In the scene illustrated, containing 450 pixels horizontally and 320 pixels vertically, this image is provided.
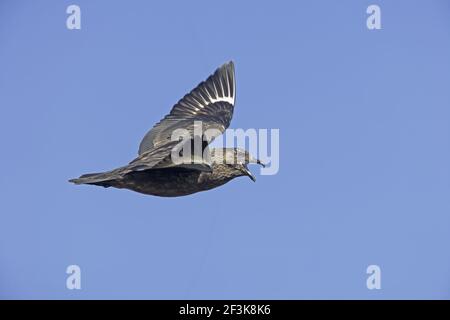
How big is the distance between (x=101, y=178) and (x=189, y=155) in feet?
3.91

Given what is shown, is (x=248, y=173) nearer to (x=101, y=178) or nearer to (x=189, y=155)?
(x=189, y=155)

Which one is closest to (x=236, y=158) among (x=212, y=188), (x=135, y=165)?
(x=212, y=188)

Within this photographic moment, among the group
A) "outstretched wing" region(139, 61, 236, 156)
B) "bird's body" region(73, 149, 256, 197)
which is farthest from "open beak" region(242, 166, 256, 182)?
"outstretched wing" region(139, 61, 236, 156)

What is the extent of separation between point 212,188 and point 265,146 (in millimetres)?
1279

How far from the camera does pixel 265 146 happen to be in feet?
43.2

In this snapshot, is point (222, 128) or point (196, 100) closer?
point (222, 128)

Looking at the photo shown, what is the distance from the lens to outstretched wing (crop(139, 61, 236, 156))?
13492 millimetres

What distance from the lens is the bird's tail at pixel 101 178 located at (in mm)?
11174

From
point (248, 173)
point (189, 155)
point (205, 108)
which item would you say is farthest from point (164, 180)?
point (205, 108)

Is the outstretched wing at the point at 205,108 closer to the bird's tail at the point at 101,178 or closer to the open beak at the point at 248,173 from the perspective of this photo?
the open beak at the point at 248,173

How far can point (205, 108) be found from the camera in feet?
48.2

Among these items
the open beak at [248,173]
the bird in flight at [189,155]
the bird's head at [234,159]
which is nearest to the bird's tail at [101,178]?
the bird in flight at [189,155]
